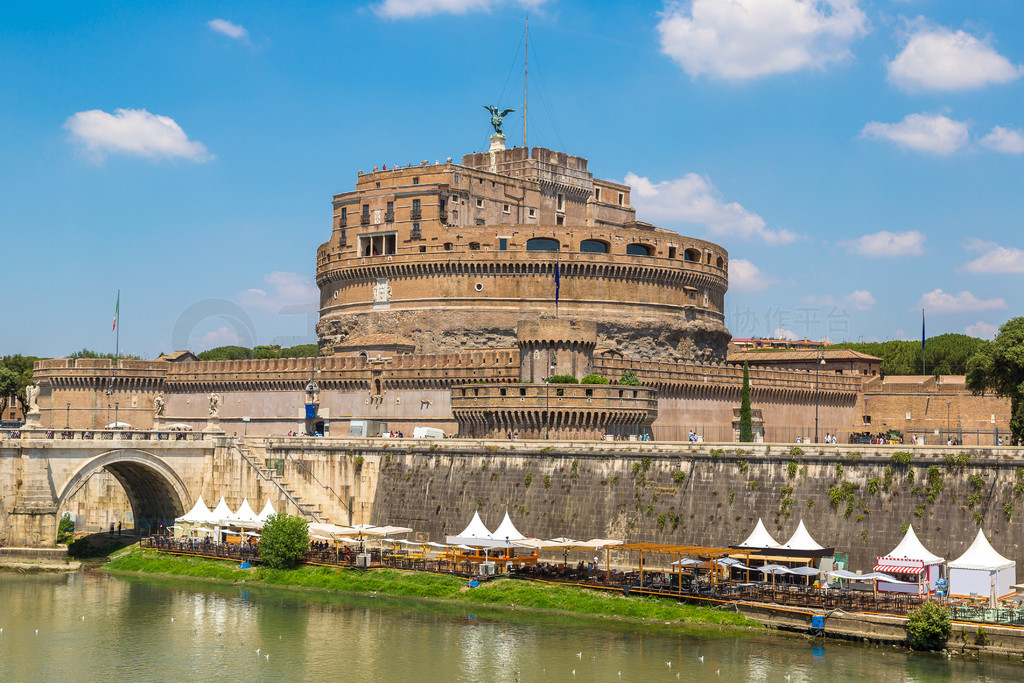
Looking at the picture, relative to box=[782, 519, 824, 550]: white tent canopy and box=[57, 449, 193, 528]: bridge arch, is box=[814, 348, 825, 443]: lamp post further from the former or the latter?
box=[57, 449, 193, 528]: bridge arch

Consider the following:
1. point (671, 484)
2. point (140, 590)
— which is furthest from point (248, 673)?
point (671, 484)

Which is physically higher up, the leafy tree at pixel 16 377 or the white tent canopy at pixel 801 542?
the leafy tree at pixel 16 377

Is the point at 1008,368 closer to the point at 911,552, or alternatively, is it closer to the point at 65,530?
the point at 911,552

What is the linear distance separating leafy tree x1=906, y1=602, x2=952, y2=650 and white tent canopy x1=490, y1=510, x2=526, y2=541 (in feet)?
50.5

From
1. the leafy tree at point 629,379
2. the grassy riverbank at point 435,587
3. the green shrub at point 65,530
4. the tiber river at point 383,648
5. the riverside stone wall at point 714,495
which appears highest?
the leafy tree at point 629,379

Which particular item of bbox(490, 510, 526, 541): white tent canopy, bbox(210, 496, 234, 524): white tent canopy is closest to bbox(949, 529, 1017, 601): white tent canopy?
bbox(490, 510, 526, 541): white tent canopy

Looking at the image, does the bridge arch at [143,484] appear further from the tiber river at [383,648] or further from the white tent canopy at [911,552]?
the white tent canopy at [911,552]

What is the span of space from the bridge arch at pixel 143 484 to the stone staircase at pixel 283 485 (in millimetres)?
3183

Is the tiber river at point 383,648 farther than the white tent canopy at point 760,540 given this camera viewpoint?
No

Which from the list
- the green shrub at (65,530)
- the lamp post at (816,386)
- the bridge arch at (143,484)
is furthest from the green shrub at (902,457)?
the green shrub at (65,530)

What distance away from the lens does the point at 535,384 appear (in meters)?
53.4

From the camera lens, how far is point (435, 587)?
147ft

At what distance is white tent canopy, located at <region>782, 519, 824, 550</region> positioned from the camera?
132ft

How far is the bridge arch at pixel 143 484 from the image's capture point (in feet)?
174
